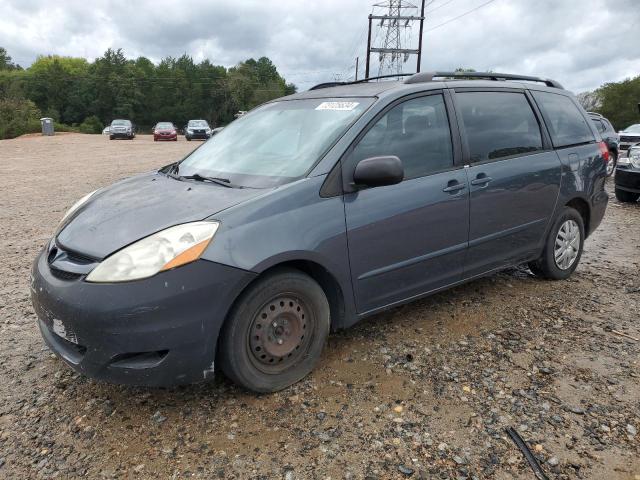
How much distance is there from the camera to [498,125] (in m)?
3.90

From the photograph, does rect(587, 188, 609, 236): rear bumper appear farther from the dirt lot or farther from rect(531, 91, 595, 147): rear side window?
the dirt lot

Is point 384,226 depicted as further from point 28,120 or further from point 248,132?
point 28,120

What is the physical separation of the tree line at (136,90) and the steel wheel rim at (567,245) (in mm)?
76960

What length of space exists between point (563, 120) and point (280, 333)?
336 cm

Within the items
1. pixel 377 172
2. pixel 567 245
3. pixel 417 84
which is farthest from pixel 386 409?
pixel 567 245

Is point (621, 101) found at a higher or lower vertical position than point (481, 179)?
higher

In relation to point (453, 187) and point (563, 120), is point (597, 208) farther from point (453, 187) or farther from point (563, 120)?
point (453, 187)

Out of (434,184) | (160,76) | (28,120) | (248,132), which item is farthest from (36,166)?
(160,76)

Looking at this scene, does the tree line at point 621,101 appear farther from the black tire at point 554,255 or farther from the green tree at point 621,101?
the black tire at point 554,255

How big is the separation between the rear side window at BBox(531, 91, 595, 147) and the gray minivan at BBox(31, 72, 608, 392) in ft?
0.12

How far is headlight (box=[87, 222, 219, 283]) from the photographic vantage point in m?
2.38

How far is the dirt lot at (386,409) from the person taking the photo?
2314 mm

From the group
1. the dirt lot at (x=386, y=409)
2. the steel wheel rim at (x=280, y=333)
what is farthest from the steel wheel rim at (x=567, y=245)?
the steel wheel rim at (x=280, y=333)

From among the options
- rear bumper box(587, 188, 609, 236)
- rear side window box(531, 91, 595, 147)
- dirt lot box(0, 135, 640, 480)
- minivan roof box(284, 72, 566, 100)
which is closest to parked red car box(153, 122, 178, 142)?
dirt lot box(0, 135, 640, 480)
